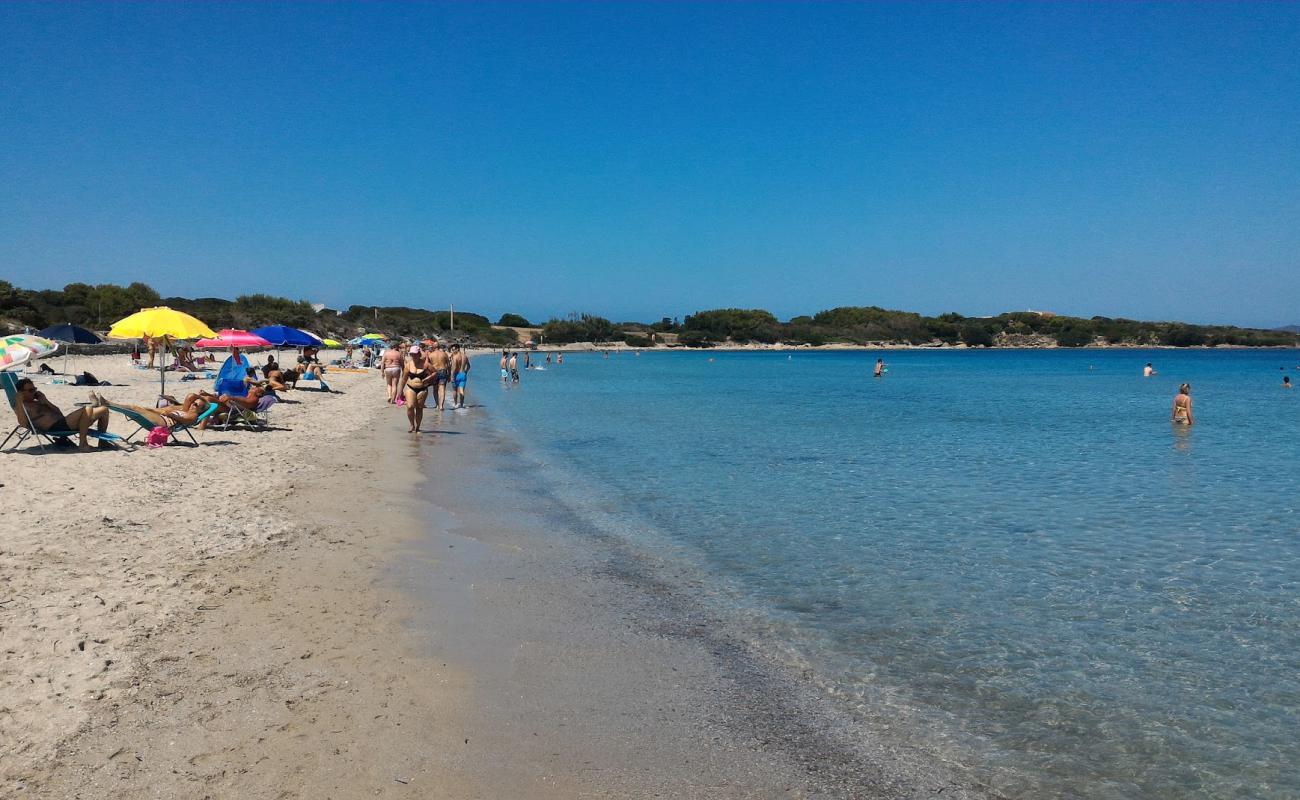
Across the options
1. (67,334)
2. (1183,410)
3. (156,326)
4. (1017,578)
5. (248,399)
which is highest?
(156,326)

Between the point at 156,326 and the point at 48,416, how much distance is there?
3.94 meters

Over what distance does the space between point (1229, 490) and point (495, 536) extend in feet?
33.5

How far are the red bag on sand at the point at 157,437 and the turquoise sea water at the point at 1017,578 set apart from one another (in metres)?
5.32

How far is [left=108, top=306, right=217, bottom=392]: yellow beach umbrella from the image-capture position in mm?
13711

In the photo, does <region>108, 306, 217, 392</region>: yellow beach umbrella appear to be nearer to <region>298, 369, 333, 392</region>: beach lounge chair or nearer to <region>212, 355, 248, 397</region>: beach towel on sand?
<region>212, 355, 248, 397</region>: beach towel on sand

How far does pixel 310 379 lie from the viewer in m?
29.4

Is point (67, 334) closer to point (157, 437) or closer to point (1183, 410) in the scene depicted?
point (157, 437)

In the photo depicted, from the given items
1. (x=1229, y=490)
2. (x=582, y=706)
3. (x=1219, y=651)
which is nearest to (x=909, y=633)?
(x=1219, y=651)

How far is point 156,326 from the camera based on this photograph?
14.0 m

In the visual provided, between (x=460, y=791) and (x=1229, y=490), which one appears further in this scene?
(x=1229, y=490)

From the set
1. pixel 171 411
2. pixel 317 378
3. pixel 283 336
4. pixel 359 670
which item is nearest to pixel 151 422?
pixel 171 411

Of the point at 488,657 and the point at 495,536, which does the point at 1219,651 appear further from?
the point at 495,536

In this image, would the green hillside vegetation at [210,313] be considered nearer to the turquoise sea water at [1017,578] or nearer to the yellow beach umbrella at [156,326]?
the yellow beach umbrella at [156,326]

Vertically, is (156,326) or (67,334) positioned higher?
(156,326)
